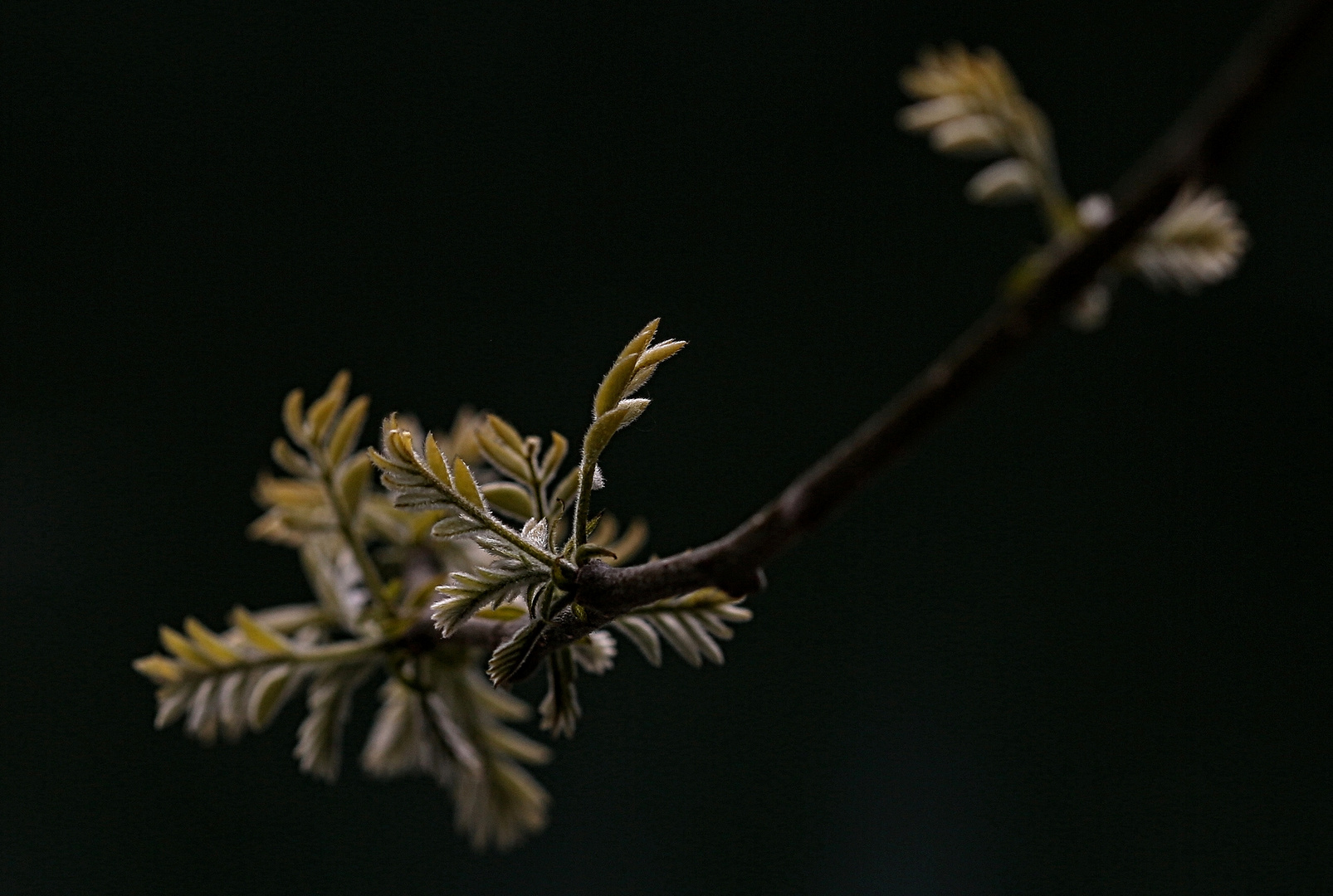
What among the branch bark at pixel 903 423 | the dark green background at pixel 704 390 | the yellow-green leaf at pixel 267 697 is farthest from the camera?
the dark green background at pixel 704 390

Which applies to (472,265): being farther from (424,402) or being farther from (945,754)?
(945,754)

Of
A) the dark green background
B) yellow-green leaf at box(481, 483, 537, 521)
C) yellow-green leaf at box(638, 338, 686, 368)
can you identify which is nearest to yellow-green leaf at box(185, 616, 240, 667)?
yellow-green leaf at box(481, 483, 537, 521)

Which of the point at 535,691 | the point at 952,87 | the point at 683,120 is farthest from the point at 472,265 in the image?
the point at 952,87

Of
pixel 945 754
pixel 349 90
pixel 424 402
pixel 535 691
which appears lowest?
pixel 945 754

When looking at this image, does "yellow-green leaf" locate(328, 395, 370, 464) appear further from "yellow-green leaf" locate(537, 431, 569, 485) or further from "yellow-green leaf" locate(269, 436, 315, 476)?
"yellow-green leaf" locate(537, 431, 569, 485)

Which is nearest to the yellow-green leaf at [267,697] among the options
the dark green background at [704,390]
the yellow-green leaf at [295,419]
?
the yellow-green leaf at [295,419]

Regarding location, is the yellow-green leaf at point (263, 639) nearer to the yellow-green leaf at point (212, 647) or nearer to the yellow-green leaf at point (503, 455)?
the yellow-green leaf at point (212, 647)

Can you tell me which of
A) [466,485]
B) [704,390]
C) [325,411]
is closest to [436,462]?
[466,485]
